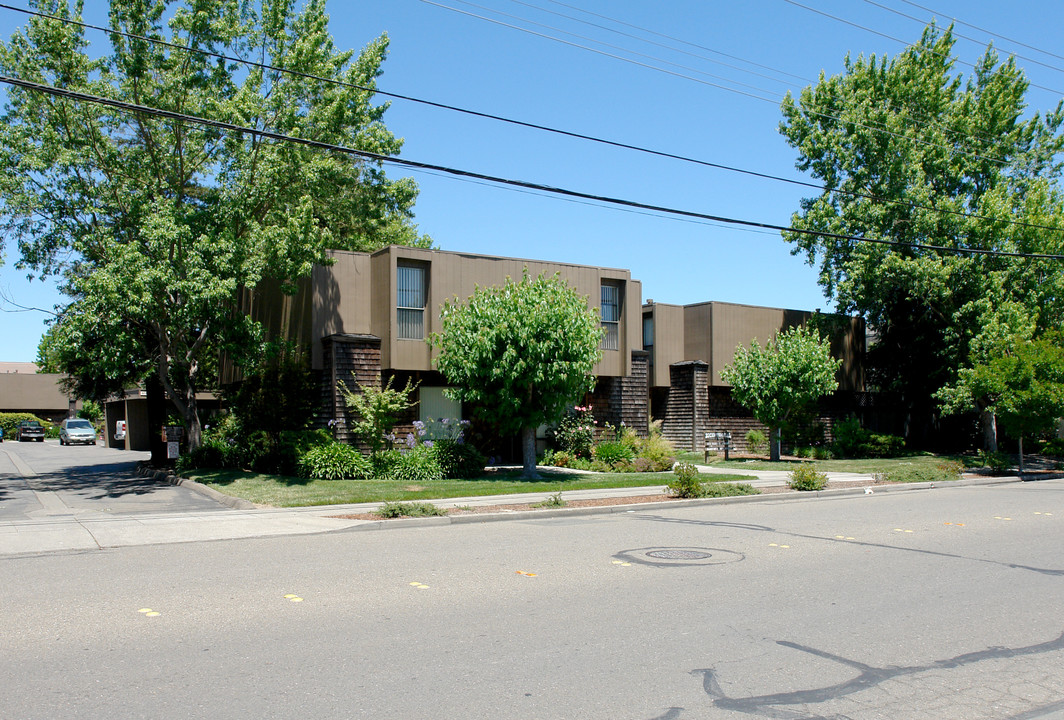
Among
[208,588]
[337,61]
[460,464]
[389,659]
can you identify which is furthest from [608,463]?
[389,659]

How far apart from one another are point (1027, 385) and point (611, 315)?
12.9m

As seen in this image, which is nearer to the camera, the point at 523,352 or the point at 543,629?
the point at 543,629

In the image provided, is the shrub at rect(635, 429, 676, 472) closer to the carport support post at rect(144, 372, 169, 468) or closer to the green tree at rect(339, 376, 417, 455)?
the green tree at rect(339, 376, 417, 455)

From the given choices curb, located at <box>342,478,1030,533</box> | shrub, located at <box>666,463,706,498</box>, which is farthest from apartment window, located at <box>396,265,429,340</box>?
curb, located at <box>342,478,1030,533</box>

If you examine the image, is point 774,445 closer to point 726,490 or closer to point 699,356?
point 699,356

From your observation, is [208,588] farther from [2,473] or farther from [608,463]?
[2,473]

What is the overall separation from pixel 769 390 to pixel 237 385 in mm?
17442

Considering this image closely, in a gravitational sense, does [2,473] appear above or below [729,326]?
below

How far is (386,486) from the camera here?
1888 centimetres

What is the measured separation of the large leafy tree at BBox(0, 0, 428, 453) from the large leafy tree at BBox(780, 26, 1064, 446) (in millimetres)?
16947

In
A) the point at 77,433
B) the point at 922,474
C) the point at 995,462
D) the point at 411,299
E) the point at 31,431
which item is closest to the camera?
the point at 411,299

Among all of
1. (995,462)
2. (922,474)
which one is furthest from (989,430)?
(922,474)

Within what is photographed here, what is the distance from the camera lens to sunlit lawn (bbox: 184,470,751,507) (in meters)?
16.8

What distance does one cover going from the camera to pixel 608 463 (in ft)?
79.8
